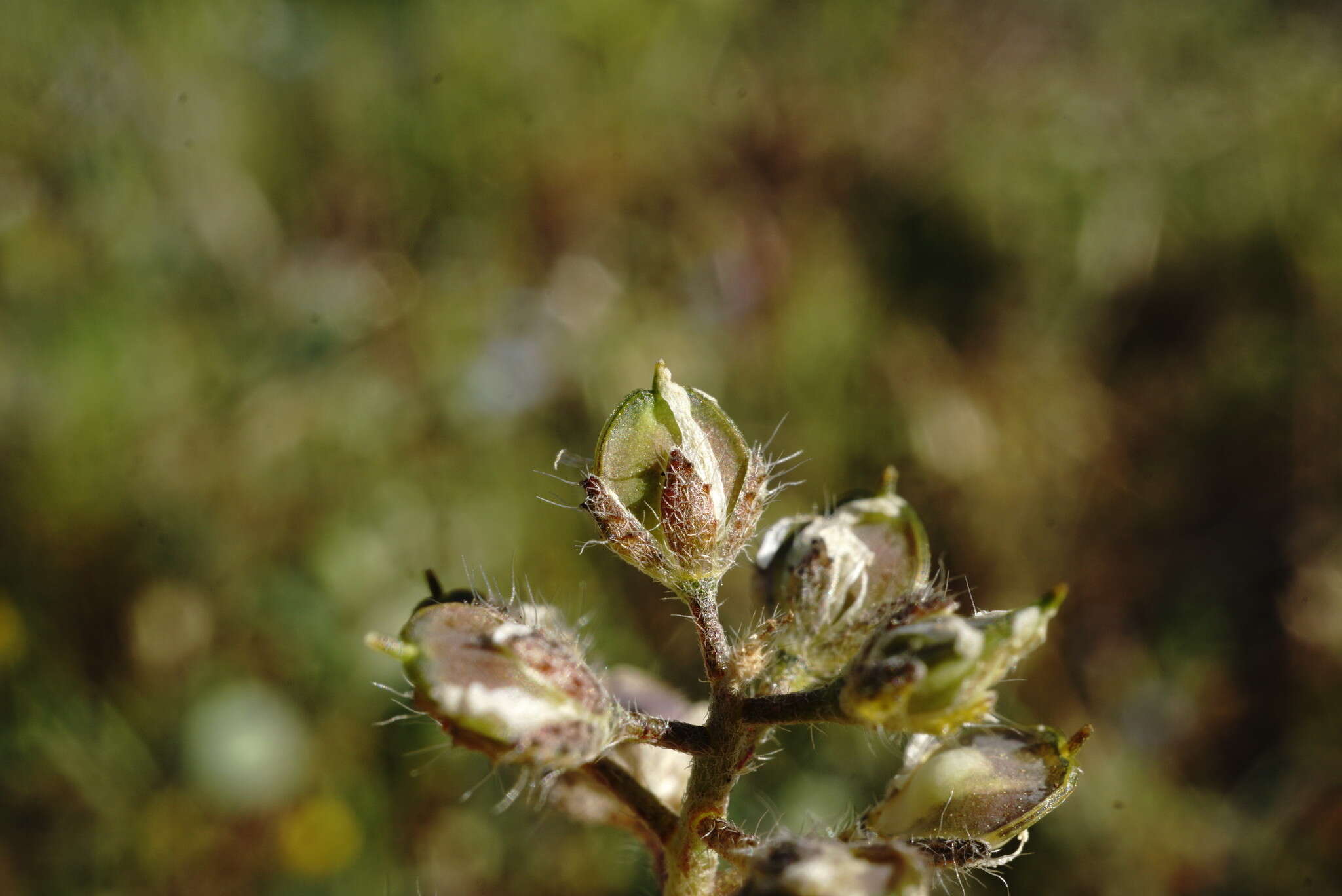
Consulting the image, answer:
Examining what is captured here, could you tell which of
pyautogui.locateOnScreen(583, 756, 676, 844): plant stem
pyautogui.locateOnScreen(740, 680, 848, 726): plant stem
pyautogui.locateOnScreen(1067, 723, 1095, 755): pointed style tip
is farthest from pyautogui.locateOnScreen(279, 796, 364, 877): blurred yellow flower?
pyautogui.locateOnScreen(1067, 723, 1095, 755): pointed style tip

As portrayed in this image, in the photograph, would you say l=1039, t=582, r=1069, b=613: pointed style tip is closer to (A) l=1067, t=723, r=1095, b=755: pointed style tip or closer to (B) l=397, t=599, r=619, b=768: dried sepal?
(A) l=1067, t=723, r=1095, b=755: pointed style tip

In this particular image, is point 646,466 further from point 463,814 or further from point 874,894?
point 463,814

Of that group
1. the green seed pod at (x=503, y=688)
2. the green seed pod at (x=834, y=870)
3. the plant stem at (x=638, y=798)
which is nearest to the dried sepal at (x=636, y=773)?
the plant stem at (x=638, y=798)

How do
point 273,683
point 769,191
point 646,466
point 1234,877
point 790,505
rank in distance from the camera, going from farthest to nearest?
point 769,191 < point 790,505 < point 273,683 < point 1234,877 < point 646,466

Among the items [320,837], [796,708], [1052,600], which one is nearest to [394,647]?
[796,708]

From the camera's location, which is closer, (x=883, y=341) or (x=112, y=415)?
(x=112, y=415)

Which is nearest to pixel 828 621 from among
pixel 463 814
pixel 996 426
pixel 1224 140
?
pixel 463 814
